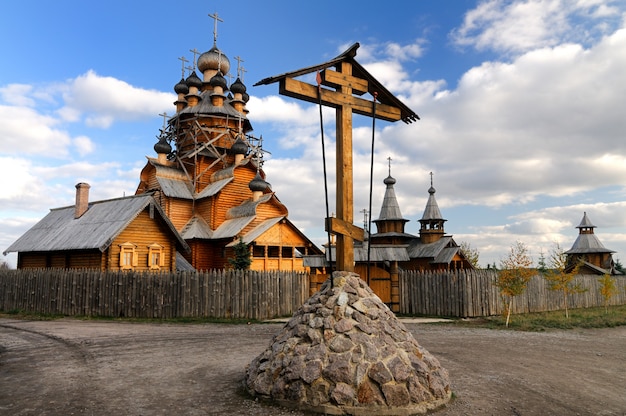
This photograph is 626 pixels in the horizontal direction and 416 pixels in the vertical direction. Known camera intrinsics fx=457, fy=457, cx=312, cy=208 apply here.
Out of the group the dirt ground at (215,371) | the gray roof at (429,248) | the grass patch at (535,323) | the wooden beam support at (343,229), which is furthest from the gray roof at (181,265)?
the wooden beam support at (343,229)

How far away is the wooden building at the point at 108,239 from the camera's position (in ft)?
70.4

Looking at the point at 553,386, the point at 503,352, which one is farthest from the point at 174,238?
the point at 553,386

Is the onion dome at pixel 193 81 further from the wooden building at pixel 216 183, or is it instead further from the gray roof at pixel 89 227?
the gray roof at pixel 89 227

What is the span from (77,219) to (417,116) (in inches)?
866

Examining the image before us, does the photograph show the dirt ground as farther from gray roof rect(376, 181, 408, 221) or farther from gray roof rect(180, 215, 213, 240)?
gray roof rect(376, 181, 408, 221)

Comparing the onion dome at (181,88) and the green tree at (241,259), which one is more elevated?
the onion dome at (181,88)

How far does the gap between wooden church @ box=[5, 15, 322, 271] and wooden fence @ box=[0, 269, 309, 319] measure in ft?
6.14

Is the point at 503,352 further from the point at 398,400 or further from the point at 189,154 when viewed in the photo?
the point at 189,154

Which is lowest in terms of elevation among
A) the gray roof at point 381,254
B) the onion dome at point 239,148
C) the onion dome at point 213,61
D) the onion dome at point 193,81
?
the gray roof at point 381,254

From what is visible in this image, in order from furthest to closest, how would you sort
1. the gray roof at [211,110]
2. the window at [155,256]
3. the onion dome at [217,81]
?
1. the onion dome at [217,81]
2. the gray roof at [211,110]
3. the window at [155,256]

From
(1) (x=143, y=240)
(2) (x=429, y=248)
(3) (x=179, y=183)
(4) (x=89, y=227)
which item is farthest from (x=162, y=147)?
(2) (x=429, y=248)

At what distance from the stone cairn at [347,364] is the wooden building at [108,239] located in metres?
15.9

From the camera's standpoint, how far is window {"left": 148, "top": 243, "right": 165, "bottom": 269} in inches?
897

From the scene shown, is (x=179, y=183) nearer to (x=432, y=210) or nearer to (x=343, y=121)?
(x=432, y=210)
